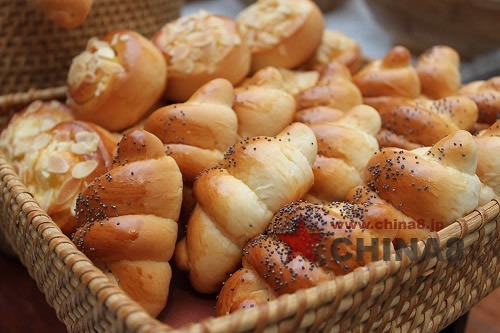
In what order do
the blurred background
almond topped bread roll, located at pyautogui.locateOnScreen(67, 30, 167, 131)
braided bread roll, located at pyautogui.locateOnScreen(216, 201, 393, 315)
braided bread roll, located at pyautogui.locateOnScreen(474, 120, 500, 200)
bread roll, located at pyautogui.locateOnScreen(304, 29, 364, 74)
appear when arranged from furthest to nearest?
the blurred background
bread roll, located at pyautogui.locateOnScreen(304, 29, 364, 74)
almond topped bread roll, located at pyautogui.locateOnScreen(67, 30, 167, 131)
braided bread roll, located at pyautogui.locateOnScreen(474, 120, 500, 200)
braided bread roll, located at pyautogui.locateOnScreen(216, 201, 393, 315)

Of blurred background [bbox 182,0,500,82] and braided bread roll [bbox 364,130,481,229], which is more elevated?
braided bread roll [bbox 364,130,481,229]

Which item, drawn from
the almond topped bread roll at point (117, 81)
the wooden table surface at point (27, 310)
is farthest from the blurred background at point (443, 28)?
the almond topped bread roll at point (117, 81)

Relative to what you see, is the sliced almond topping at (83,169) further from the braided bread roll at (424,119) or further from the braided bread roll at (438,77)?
the braided bread roll at (438,77)

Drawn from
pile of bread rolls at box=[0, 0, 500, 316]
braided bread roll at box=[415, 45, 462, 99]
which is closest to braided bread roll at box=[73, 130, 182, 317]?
pile of bread rolls at box=[0, 0, 500, 316]

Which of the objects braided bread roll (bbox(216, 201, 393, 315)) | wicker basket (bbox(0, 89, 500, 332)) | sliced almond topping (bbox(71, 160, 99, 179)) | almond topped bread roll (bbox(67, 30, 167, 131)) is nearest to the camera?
wicker basket (bbox(0, 89, 500, 332))

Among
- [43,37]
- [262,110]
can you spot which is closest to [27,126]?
[43,37]

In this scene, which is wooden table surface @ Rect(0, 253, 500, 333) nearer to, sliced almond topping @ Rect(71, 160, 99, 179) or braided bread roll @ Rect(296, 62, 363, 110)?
sliced almond topping @ Rect(71, 160, 99, 179)
